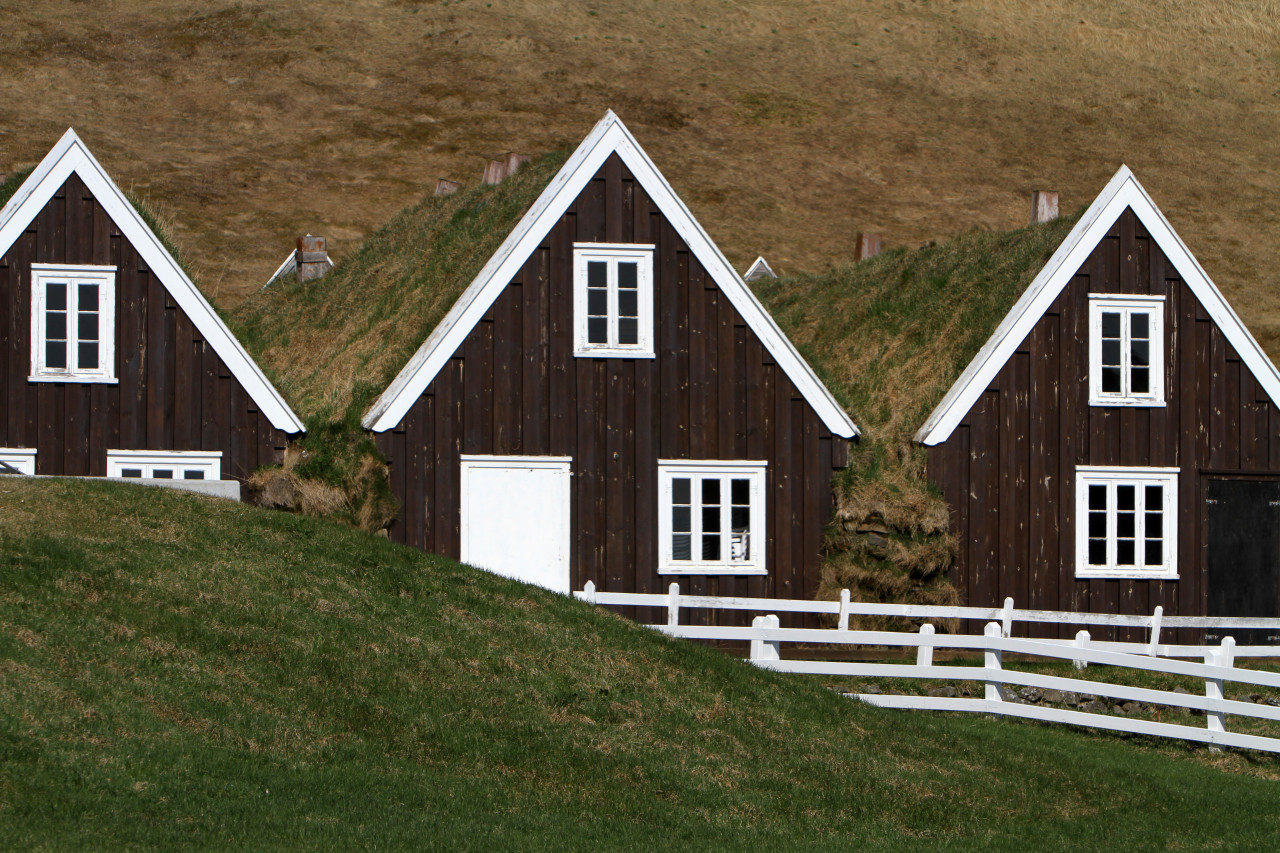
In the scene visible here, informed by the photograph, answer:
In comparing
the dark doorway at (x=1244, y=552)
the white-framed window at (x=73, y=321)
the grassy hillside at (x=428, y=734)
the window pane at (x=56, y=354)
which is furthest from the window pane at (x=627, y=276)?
the dark doorway at (x=1244, y=552)

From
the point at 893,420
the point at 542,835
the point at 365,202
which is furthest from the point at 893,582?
the point at 365,202

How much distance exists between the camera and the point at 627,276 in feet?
75.6

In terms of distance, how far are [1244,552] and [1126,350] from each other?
3.58 m

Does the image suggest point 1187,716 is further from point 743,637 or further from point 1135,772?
point 743,637

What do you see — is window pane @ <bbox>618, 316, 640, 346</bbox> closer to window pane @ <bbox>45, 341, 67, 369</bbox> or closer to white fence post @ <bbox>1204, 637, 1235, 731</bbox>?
window pane @ <bbox>45, 341, 67, 369</bbox>

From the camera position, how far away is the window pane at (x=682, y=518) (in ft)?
75.3

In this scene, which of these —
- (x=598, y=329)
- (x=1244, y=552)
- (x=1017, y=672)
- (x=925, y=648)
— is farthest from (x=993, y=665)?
(x=1244, y=552)

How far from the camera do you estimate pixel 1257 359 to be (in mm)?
24391

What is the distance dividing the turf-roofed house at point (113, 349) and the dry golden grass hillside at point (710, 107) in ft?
116

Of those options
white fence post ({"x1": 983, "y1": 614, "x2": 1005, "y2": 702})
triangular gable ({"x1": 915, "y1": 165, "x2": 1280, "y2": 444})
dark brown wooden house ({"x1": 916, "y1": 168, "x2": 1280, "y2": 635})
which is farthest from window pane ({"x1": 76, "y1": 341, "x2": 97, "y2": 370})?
white fence post ({"x1": 983, "y1": 614, "x2": 1005, "y2": 702})

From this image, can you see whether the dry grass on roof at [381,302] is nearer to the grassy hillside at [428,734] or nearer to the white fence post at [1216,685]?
the grassy hillside at [428,734]

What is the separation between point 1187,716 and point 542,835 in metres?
10.4

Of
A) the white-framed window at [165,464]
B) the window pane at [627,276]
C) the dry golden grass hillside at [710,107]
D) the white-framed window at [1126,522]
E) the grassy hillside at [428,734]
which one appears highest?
the dry golden grass hillside at [710,107]

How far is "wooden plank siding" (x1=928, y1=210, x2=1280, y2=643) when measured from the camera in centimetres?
2364
